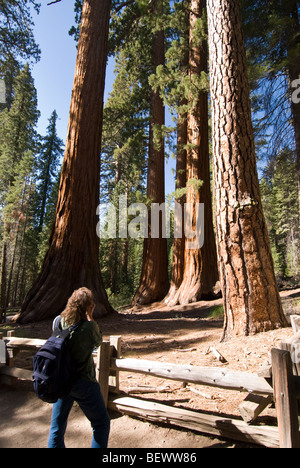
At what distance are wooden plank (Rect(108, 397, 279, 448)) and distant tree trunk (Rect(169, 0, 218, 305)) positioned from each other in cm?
708

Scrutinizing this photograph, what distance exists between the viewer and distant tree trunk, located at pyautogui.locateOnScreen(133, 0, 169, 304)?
1320cm

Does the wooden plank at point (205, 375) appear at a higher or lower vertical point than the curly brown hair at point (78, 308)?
lower

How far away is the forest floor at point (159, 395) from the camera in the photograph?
3.06 meters

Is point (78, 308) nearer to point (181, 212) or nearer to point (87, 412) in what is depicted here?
point (87, 412)

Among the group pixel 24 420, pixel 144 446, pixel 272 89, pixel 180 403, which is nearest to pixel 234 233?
pixel 180 403

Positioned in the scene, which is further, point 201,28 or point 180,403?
point 201,28

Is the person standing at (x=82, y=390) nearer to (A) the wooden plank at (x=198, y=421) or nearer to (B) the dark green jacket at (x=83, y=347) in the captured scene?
(B) the dark green jacket at (x=83, y=347)

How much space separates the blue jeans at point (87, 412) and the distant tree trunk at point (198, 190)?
802 cm

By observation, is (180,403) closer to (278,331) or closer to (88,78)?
(278,331)

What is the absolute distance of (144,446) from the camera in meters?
2.94

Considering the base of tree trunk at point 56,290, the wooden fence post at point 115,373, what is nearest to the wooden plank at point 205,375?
the wooden fence post at point 115,373

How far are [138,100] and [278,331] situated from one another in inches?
552

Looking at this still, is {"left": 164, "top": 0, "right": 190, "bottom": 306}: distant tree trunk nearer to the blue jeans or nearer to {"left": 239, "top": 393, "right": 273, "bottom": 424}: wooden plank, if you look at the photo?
{"left": 239, "top": 393, "right": 273, "bottom": 424}: wooden plank

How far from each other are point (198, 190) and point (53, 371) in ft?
30.6
